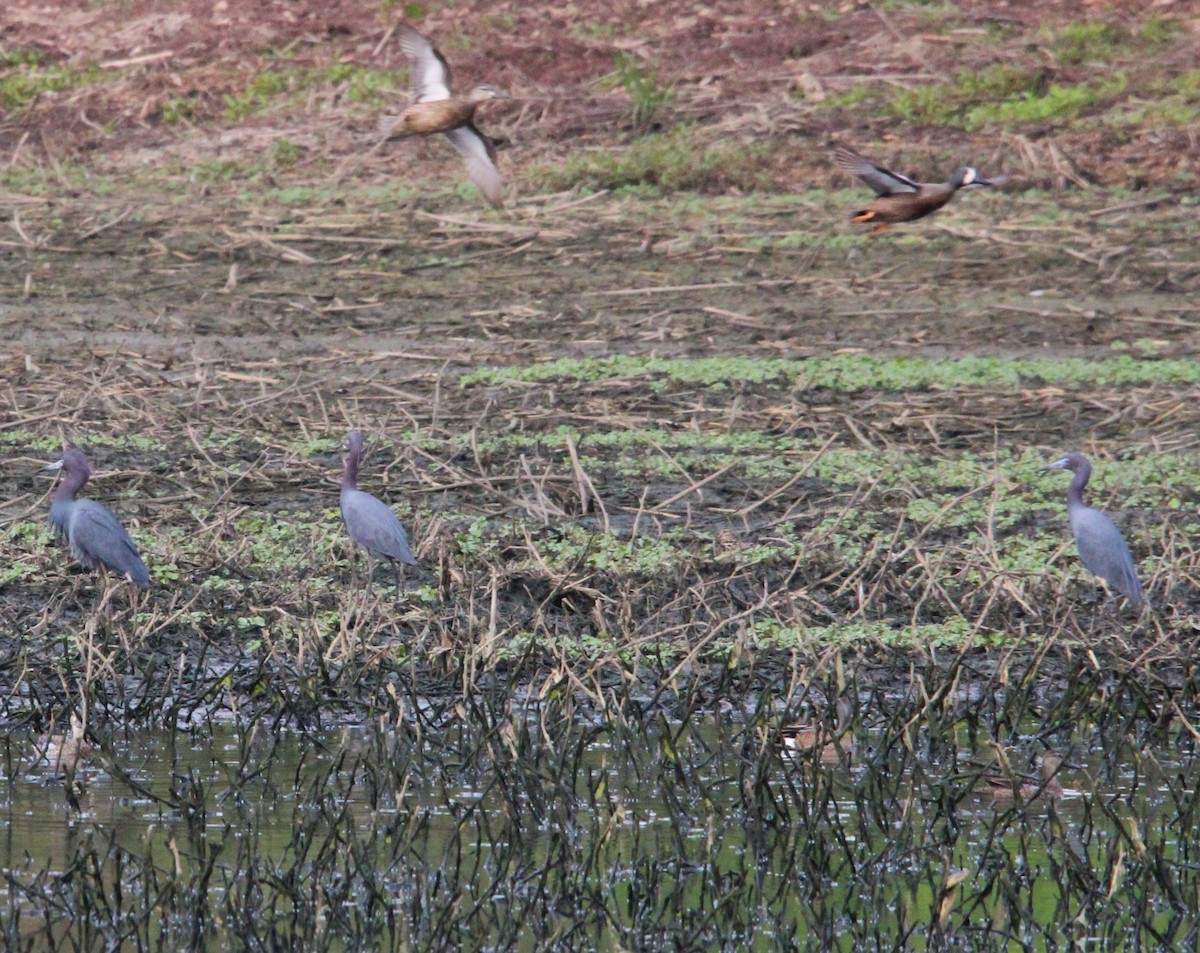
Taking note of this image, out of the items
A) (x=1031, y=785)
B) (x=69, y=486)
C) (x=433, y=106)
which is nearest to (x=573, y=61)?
(x=433, y=106)

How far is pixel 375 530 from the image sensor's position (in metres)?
7.16

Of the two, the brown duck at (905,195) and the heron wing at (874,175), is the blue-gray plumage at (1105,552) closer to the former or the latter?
the heron wing at (874,175)

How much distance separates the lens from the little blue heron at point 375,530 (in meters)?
7.14

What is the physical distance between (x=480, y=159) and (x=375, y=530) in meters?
3.26

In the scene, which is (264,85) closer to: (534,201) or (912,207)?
(534,201)

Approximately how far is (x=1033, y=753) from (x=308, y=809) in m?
→ 2.10

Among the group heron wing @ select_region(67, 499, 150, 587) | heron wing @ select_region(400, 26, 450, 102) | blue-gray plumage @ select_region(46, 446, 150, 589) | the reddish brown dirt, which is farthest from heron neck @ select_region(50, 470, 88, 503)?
the reddish brown dirt

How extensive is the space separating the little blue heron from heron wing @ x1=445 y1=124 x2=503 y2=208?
2742 mm

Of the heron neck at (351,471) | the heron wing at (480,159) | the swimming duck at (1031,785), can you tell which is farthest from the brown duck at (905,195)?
the swimming duck at (1031,785)

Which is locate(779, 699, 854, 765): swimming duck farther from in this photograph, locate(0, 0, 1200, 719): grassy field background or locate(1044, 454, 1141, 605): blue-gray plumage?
locate(1044, 454, 1141, 605): blue-gray plumage

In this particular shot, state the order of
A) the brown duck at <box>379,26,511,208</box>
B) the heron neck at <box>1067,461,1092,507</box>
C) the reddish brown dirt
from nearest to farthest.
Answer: the heron neck at <box>1067,461,1092,507</box>
the brown duck at <box>379,26,511,208</box>
the reddish brown dirt

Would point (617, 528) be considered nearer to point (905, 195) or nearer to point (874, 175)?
point (874, 175)

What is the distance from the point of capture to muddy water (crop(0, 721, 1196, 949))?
4.50 metres

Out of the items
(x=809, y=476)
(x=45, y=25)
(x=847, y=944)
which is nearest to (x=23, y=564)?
(x=809, y=476)
